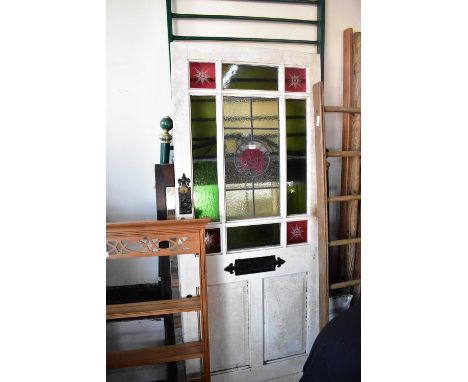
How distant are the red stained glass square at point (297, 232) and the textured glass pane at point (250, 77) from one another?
95cm

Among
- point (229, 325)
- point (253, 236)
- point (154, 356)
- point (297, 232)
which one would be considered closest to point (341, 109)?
point (297, 232)

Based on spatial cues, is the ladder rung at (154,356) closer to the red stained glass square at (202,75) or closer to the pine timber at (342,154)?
the pine timber at (342,154)

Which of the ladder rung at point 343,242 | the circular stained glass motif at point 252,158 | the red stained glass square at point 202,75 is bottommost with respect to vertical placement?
the ladder rung at point 343,242

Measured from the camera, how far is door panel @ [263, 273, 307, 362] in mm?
2082

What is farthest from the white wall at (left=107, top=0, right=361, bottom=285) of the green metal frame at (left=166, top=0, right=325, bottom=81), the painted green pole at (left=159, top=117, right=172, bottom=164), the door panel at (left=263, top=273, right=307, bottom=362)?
the door panel at (left=263, top=273, right=307, bottom=362)

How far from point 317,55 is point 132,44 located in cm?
122

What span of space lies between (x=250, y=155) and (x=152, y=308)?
1111mm

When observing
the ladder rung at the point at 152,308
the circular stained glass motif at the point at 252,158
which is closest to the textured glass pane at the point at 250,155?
the circular stained glass motif at the point at 252,158

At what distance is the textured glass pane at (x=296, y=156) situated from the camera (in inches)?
84.0

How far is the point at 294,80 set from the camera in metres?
2.09

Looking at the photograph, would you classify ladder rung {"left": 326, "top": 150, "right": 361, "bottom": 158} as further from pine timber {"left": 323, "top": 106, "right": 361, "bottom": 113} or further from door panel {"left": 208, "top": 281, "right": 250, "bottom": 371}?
door panel {"left": 208, "top": 281, "right": 250, "bottom": 371}
